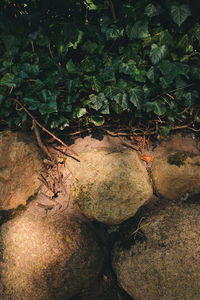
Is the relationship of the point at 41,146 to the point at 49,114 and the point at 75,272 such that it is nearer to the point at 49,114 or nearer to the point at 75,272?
the point at 49,114

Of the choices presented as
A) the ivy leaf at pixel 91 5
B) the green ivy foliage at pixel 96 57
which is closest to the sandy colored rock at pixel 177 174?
the green ivy foliage at pixel 96 57

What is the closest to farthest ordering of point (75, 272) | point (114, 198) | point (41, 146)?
point (75, 272) → point (114, 198) → point (41, 146)

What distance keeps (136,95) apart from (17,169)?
1.24 meters

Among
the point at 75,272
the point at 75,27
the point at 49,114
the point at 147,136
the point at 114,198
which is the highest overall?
the point at 75,27

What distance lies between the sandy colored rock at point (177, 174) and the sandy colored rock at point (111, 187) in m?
0.12

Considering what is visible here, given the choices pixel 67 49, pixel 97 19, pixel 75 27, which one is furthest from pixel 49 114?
pixel 97 19

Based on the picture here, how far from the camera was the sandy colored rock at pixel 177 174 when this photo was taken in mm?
2201

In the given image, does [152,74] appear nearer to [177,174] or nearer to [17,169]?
[177,174]

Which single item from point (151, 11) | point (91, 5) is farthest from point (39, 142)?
point (151, 11)

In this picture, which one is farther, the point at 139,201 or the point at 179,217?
the point at 139,201

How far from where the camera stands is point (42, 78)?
2.24m

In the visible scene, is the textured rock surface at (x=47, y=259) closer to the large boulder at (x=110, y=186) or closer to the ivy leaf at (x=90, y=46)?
the large boulder at (x=110, y=186)

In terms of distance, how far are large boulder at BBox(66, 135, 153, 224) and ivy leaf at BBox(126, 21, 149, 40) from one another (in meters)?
0.98

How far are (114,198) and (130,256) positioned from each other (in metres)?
0.47
